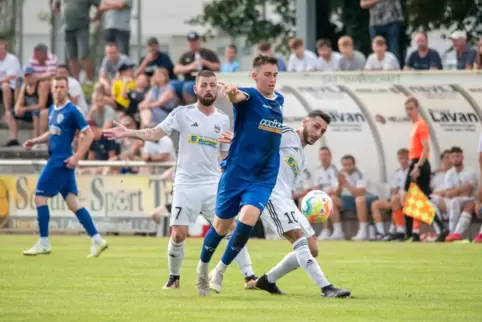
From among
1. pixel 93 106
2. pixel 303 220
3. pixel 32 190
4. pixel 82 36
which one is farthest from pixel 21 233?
pixel 303 220

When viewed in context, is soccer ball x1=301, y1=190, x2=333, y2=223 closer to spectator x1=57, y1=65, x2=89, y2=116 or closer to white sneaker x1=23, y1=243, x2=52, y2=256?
white sneaker x1=23, y1=243, x2=52, y2=256

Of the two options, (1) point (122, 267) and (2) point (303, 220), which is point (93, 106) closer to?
(1) point (122, 267)

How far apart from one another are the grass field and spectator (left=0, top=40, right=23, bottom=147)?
8.06 m

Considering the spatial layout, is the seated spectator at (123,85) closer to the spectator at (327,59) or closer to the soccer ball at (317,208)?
the spectator at (327,59)

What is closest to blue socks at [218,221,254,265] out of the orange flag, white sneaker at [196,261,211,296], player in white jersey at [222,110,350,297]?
white sneaker at [196,261,211,296]

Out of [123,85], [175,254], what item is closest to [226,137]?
[175,254]

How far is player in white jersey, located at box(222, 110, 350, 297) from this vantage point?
1263 centimetres

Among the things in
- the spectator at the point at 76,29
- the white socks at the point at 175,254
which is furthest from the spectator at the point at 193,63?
the white socks at the point at 175,254

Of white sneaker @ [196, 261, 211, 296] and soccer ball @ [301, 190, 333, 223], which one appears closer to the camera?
white sneaker @ [196, 261, 211, 296]

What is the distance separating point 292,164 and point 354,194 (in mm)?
11348

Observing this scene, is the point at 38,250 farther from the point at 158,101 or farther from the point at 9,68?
the point at 9,68

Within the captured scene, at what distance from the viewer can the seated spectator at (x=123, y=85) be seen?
27.9m

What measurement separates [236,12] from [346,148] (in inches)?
447

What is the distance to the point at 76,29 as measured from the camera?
29891mm
